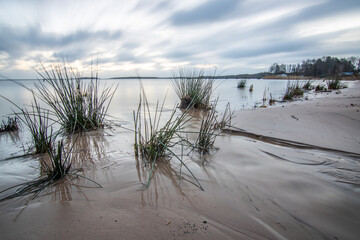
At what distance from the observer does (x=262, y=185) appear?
1373 mm

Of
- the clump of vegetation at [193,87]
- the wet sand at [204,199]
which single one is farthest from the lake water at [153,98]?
the wet sand at [204,199]

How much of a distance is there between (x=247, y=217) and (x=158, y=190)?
60 cm

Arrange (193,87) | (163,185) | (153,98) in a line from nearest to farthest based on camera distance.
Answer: (163,185) < (193,87) < (153,98)

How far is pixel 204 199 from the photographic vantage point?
4.00ft

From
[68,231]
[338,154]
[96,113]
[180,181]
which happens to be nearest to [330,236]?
[180,181]

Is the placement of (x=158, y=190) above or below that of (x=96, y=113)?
below

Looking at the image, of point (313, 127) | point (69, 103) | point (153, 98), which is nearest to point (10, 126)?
point (69, 103)

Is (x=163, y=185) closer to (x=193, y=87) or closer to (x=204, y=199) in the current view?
(x=204, y=199)

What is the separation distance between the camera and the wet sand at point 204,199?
0.96 meters

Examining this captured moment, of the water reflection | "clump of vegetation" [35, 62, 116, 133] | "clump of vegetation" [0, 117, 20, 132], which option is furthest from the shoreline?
"clump of vegetation" [0, 117, 20, 132]

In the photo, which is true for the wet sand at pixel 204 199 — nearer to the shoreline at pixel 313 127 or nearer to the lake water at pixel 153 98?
the shoreline at pixel 313 127

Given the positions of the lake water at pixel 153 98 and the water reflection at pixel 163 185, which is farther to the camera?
the lake water at pixel 153 98

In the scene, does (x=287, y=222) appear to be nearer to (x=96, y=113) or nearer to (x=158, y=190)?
(x=158, y=190)

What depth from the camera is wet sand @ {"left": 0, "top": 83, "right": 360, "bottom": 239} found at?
3.14ft
